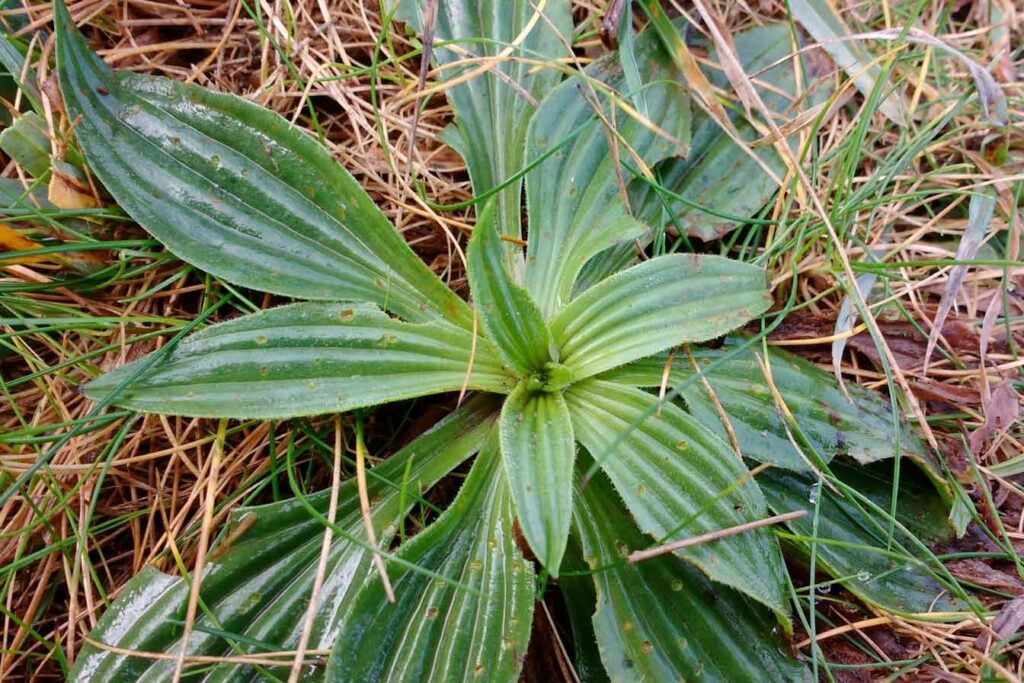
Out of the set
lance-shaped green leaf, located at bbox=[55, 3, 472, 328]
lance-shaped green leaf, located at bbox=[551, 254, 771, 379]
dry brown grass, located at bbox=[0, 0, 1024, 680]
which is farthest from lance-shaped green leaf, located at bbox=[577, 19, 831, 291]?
lance-shaped green leaf, located at bbox=[55, 3, 472, 328]

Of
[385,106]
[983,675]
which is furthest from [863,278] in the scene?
[385,106]

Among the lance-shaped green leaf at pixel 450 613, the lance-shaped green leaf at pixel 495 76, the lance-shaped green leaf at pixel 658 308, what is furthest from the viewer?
the lance-shaped green leaf at pixel 495 76

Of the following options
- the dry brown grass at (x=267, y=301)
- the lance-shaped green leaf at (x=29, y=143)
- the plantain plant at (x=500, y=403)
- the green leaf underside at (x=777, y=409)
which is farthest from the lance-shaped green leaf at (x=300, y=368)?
the lance-shaped green leaf at (x=29, y=143)

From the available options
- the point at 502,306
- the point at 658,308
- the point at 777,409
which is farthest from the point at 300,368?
the point at 777,409

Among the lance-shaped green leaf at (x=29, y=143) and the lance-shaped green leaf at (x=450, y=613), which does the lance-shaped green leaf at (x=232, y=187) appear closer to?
the lance-shaped green leaf at (x=29, y=143)

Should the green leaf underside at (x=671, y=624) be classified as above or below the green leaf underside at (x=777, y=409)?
below

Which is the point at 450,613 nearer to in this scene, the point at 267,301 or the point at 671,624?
the point at 671,624

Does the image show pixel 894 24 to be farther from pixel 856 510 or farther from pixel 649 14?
pixel 856 510

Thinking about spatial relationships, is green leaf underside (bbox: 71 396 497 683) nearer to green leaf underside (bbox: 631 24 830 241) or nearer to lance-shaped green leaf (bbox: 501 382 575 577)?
lance-shaped green leaf (bbox: 501 382 575 577)
